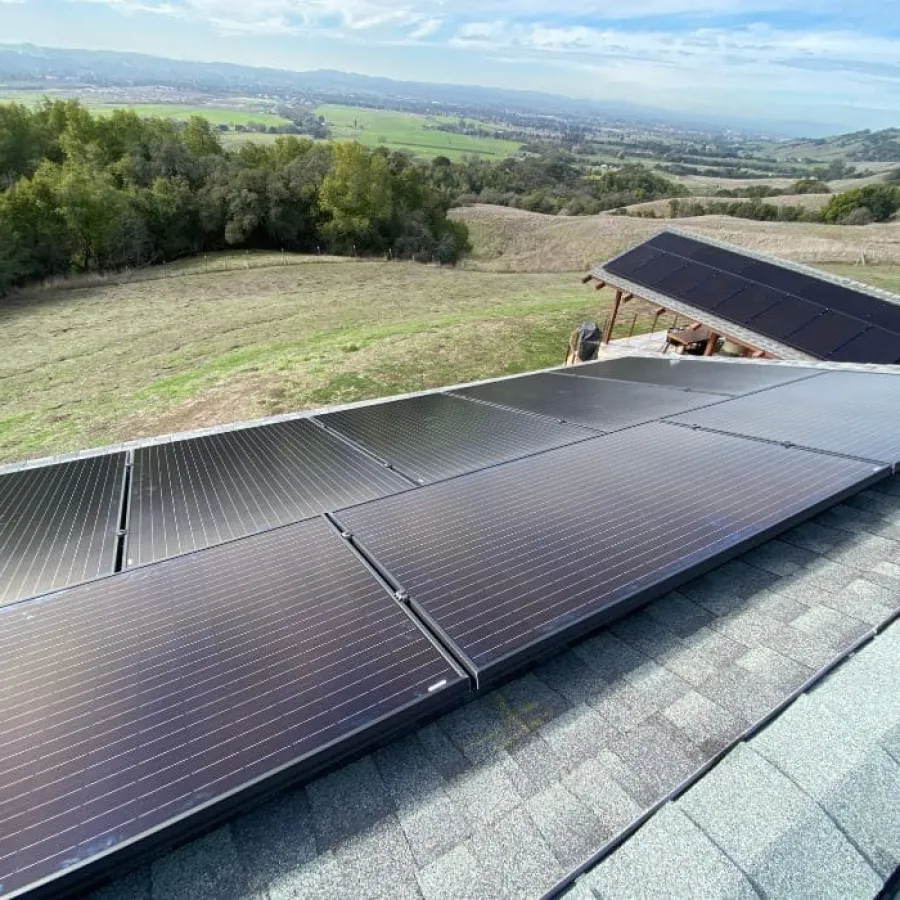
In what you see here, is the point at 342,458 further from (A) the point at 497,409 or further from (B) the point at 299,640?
(B) the point at 299,640

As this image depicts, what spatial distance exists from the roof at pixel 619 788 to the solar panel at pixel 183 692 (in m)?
0.41

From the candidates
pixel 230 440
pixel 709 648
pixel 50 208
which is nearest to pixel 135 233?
pixel 50 208

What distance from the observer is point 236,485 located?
21.4 feet

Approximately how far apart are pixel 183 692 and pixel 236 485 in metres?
3.56

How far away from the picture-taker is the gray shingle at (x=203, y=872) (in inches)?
103

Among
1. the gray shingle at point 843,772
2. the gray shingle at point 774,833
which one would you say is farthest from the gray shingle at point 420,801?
the gray shingle at point 843,772

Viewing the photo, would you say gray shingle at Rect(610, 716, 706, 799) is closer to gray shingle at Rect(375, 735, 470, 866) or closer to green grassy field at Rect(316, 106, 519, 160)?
gray shingle at Rect(375, 735, 470, 866)

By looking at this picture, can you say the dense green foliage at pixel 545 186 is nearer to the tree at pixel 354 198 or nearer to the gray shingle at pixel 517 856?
the tree at pixel 354 198

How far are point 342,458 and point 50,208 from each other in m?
42.5

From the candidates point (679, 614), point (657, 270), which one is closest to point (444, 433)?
point (679, 614)

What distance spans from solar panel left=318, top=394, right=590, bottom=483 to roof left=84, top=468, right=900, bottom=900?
3.02m

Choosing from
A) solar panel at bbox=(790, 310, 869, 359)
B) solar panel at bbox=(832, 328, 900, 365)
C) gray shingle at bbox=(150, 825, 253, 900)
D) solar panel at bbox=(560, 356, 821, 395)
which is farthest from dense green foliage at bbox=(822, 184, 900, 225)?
gray shingle at bbox=(150, 825, 253, 900)

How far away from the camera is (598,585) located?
13.4 feet

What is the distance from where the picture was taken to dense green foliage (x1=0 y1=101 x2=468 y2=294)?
37.6 meters
